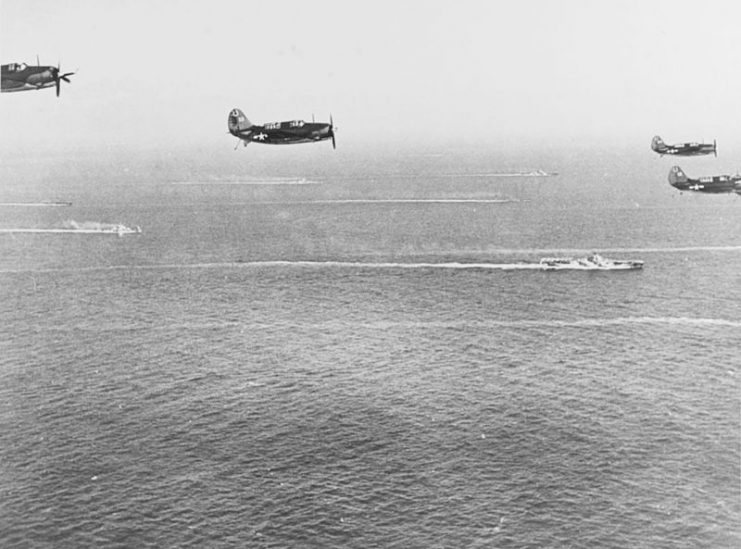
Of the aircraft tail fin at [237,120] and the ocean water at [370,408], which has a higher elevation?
the aircraft tail fin at [237,120]

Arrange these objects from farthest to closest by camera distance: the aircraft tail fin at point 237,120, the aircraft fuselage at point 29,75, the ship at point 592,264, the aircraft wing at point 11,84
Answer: the ship at point 592,264, the aircraft tail fin at point 237,120, the aircraft fuselage at point 29,75, the aircraft wing at point 11,84

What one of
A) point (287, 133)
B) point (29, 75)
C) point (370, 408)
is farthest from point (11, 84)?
point (370, 408)

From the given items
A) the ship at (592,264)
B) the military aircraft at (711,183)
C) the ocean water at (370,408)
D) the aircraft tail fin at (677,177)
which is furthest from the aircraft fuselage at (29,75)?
the aircraft tail fin at (677,177)

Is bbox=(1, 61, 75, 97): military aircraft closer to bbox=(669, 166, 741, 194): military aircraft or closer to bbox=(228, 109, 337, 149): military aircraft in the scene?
bbox=(228, 109, 337, 149): military aircraft

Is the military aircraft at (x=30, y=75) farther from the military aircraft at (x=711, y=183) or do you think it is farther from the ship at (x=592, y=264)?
the military aircraft at (x=711, y=183)

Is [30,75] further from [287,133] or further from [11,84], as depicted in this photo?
[287,133]

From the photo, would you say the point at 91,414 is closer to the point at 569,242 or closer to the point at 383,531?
the point at 383,531
